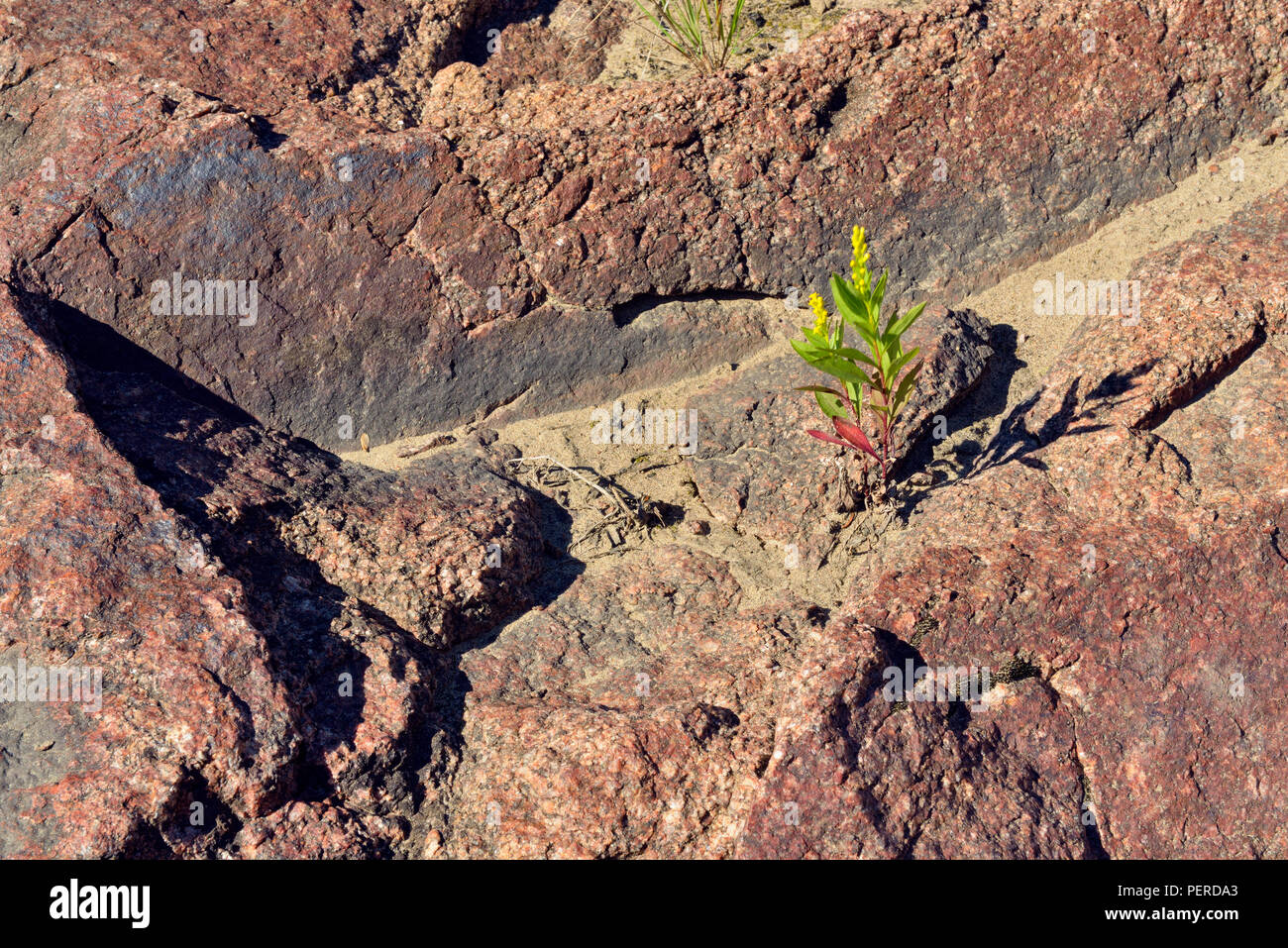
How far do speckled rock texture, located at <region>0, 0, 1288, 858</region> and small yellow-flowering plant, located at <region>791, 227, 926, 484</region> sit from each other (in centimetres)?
21

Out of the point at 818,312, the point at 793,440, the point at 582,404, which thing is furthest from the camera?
the point at 582,404

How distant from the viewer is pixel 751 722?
10.4 ft

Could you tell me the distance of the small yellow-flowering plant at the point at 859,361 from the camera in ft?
11.1

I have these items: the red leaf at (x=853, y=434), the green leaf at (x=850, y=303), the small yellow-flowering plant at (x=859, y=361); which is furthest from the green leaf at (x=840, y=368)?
the red leaf at (x=853, y=434)

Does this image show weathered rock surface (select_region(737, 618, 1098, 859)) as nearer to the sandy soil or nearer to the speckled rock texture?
the speckled rock texture

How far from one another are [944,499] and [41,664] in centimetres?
267

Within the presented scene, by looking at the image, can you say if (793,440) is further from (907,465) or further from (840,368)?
(840,368)

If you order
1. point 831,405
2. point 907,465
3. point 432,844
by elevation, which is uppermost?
point 831,405

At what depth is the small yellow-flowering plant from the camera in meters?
3.39

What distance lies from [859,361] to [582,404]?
49.8 inches

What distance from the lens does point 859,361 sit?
363 centimetres

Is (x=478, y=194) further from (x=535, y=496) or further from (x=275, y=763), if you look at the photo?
(x=275, y=763)

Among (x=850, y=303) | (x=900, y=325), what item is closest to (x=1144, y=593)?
(x=900, y=325)

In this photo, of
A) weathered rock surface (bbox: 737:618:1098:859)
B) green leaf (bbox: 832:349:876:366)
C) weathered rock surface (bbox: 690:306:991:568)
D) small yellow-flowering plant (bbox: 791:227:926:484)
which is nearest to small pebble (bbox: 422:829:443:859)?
weathered rock surface (bbox: 737:618:1098:859)
